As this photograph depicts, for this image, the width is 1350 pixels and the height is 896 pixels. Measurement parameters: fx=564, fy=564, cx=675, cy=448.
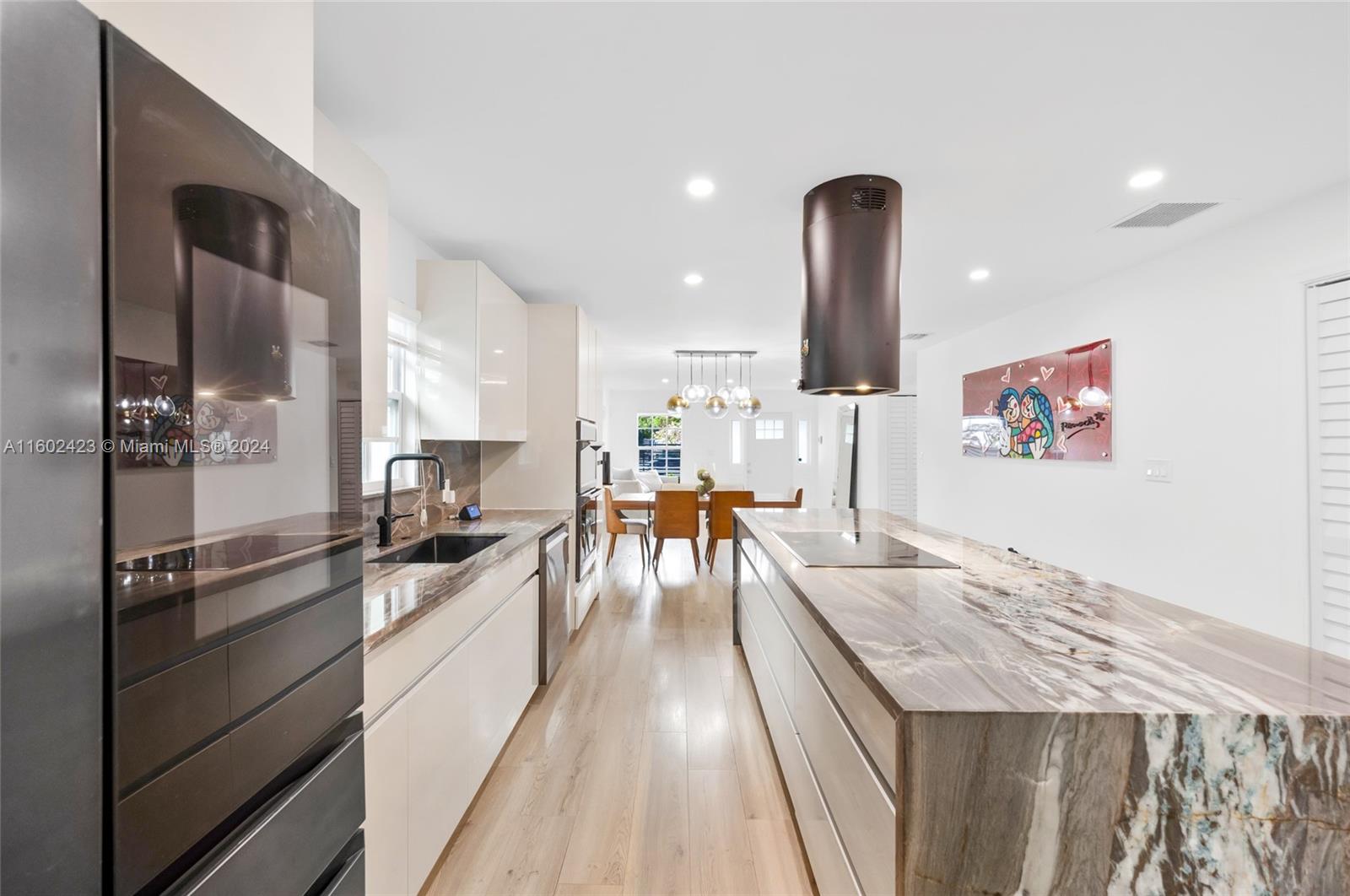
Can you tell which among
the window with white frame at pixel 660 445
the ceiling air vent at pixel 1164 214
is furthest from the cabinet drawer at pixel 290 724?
the window with white frame at pixel 660 445

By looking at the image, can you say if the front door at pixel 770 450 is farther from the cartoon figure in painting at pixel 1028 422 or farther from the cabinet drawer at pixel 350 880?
the cabinet drawer at pixel 350 880

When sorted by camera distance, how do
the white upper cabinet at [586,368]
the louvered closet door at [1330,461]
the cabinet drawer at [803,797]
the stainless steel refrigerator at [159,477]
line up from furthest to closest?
the white upper cabinet at [586,368] → the louvered closet door at [1330,461] → the cabinet drawer at [803,797] → the stainless steel refrigerator at [159,477]

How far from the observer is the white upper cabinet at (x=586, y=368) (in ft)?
12.7

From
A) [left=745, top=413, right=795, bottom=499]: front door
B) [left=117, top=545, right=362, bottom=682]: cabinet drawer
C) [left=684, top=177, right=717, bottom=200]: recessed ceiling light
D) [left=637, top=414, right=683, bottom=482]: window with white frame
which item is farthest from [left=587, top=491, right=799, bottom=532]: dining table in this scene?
[left=117, top=545, right=362, bottom=682]: cabinet drawer

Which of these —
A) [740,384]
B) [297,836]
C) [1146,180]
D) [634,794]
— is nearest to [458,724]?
[634,794]

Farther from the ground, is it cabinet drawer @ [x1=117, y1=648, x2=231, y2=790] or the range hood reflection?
the range hood reflection

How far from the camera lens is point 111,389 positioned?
478 millimetres

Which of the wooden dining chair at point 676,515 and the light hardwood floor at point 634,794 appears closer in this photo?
the light hardwood floor at point 634,794

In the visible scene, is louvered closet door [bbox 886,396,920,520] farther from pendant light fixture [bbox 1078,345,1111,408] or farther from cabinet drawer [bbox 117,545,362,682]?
cabinet drawer [bbox 117,545,362,682]

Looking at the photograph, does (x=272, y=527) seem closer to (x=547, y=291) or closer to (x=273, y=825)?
(x=273, y=825)

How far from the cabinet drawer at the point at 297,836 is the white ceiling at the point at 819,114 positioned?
5.45 ft

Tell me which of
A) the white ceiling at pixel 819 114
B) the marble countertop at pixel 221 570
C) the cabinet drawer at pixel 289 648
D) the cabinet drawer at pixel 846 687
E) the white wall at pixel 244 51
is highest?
the white ceiling at pixel 819 114

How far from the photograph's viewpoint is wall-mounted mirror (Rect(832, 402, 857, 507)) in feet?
29.9

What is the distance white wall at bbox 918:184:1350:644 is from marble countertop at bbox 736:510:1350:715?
1782mm
